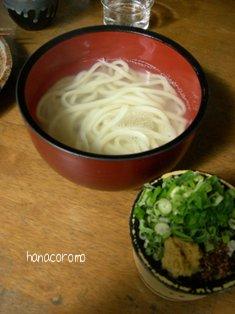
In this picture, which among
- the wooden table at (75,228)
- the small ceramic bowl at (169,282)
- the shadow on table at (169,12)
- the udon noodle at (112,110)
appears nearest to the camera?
the small ceramic bowl at (169,282)

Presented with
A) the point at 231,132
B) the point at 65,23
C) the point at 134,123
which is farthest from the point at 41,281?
the point at 65,23

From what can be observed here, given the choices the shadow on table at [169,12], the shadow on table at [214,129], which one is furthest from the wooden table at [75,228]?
the shadow on table at [169,12]

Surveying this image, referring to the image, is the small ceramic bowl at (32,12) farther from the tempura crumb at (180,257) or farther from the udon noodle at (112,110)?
the tempura crumb at (180,257)

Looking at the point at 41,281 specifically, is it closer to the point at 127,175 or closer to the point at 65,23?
the point at 127,175

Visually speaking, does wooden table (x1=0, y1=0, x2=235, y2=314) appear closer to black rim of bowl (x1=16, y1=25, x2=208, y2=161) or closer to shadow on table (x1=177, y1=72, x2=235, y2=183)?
shadow on table (x1=177, y1=72, x2=235, y2=183)

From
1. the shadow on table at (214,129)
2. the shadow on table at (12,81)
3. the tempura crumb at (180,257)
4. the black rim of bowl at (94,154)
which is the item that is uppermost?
the black rim of bowl at (94,154)

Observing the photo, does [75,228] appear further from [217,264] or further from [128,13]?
[128,13]
